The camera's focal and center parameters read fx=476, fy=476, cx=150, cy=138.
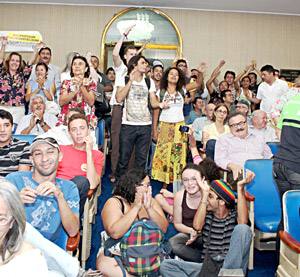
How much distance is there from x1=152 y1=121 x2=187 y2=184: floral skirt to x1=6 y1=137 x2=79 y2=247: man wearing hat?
2.33 metres

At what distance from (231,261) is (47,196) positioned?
1041mm

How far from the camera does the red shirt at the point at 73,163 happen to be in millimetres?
3328

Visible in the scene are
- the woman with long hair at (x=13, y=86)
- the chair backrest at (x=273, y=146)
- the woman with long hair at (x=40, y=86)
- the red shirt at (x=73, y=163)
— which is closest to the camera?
the red shirt at (x=73, y=163)

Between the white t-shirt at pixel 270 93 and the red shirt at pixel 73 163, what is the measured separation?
10.6 feet

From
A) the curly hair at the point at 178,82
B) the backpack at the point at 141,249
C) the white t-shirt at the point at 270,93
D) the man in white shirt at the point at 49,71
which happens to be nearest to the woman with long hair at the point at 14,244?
the backpack at the point at 141,249

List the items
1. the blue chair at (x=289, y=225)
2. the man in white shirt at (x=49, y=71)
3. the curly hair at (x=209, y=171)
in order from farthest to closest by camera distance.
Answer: the man in white shirt at (x=49, y=71) → the curly hair at (x=209, y=171) → the blue chair at (x=289, y=225)

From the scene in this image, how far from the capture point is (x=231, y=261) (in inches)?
101

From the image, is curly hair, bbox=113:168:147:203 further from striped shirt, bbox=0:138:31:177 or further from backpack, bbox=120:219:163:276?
striped shirt, bbox=0:138:31:177

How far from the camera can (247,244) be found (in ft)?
8.57

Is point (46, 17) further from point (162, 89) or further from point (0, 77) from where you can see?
point (162, 89)

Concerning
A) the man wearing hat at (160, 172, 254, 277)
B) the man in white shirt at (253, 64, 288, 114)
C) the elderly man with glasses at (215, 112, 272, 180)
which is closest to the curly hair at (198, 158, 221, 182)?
the man wearing hat at (160, 172, 254, 277)

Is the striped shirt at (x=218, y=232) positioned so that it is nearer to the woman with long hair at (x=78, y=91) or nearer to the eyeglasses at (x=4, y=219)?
the eyeglasses at (x=4, y=219)

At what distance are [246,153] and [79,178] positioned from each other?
1632 mm

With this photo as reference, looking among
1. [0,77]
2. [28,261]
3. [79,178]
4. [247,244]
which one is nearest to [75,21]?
[0,77]
